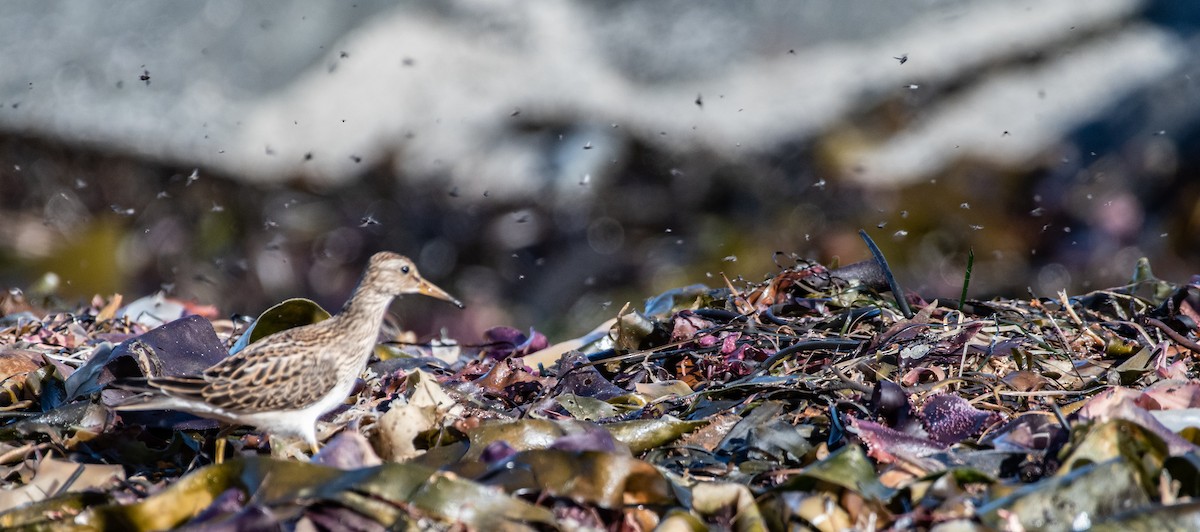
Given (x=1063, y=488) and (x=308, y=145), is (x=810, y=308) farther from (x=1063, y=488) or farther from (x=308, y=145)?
(x=308, y=145)

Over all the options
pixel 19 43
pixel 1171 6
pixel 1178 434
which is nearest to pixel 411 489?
pixel 1178 434

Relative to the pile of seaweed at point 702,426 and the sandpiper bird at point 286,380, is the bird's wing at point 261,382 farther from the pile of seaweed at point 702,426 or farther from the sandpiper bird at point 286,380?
the pile of seaweed at point 702,426

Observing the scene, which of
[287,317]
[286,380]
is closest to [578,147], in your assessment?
[287,317]

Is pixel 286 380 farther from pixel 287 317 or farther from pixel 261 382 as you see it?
pixel 287 317

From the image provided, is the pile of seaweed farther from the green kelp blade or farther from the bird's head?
the bird's head

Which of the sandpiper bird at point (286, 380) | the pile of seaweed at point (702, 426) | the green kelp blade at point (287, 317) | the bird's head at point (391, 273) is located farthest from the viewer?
the green kelp blade at point (287, 317)

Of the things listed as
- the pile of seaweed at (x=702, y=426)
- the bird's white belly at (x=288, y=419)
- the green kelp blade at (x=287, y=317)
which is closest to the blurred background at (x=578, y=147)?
the green kelp blade at (x=287, y=317)

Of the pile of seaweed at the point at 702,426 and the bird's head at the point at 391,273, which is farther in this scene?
the bird's head at the point at 391,273
